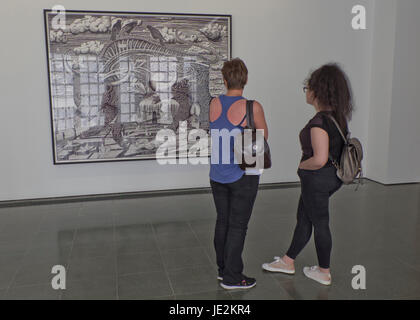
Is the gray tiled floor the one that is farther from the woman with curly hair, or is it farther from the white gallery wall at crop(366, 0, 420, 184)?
the white gallery wall at crop(366, 0, 420, 184)

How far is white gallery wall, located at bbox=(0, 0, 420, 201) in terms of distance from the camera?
4.77 m

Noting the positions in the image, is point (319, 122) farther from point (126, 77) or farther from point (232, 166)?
point (126, 77)

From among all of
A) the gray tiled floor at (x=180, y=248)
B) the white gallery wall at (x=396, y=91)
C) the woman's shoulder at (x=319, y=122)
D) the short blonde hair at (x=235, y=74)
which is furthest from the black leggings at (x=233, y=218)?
the white gallery wall at (x=396, y=91)

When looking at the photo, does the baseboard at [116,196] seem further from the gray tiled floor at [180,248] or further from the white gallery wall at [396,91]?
the white gallery wall at [396,91]

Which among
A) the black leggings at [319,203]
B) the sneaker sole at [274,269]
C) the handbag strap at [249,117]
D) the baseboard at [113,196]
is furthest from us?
the baseboard at [113,196]

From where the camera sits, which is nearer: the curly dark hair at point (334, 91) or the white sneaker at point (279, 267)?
the curly dark hair at point (334, 91)

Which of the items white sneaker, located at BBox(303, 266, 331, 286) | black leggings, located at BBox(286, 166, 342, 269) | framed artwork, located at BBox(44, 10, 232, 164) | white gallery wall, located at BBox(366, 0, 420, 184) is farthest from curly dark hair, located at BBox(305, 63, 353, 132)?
white gallery wall, located at BBox(366, 0, 420, 184)

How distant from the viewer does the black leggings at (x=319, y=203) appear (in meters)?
2.60

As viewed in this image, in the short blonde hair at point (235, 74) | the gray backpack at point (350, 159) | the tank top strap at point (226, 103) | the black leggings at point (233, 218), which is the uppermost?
the short blonde hair at point (235, 74)

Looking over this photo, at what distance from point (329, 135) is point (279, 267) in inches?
45.1

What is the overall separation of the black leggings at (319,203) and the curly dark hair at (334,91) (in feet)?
1.18

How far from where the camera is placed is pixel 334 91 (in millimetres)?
2484

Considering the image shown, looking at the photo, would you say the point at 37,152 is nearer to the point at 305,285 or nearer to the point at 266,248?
the point at 266,248

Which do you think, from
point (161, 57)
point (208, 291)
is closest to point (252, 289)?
point (208, 291)
